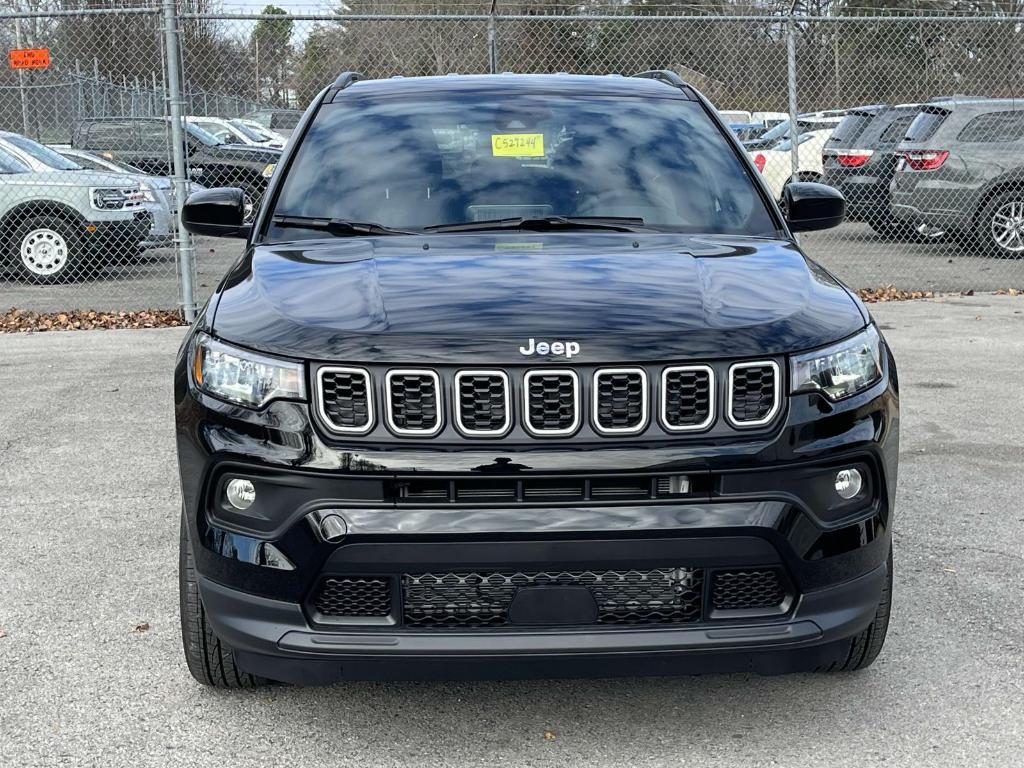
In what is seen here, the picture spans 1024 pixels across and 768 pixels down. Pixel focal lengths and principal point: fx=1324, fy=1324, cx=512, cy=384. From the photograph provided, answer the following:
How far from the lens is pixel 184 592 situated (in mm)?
3479

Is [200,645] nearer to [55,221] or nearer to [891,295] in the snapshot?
[891,295]

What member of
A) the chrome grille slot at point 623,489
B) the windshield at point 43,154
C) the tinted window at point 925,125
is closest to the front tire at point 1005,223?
the tinted window at point 925,125

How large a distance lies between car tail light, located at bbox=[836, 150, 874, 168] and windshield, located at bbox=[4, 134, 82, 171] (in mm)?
9080

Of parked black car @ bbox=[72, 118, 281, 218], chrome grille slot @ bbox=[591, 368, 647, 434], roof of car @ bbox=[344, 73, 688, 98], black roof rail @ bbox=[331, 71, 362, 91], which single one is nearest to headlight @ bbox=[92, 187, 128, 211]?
parked black car @ bbox=[72, 118, 281, 218]

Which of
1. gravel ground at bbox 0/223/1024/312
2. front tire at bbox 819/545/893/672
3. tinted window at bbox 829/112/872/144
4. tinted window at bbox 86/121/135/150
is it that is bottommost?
gravel ground at bbox 0/223/1024/312

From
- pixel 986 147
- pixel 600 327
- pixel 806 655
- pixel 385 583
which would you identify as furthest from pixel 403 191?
pixel 986 147

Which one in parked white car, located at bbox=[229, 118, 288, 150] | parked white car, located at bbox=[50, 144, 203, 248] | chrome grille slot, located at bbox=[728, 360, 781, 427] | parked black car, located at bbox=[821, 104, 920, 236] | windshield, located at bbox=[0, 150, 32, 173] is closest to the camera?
chrome grille slot, located at bbox=[728, 360, 781, 427]

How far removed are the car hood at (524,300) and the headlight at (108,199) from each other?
10.1 meters

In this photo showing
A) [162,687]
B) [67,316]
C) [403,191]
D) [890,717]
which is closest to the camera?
[890,717]

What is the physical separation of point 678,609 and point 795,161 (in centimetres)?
934

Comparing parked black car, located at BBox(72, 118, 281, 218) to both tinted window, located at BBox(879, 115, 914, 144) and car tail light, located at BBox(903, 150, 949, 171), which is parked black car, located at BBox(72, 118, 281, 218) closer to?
tinted window, located at BBox(879, 115, 914, 144)

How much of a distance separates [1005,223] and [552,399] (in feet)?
42.0

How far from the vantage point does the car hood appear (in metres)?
3.03

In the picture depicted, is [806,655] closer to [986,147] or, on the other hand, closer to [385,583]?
[385,583]
